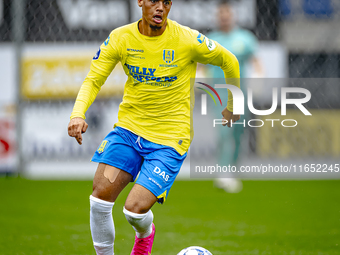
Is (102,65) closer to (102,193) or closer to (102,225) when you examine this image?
(102,193)

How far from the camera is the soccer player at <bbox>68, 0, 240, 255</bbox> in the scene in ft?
9.32

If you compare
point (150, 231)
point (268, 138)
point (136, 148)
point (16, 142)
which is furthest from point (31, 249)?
point (268, 138)

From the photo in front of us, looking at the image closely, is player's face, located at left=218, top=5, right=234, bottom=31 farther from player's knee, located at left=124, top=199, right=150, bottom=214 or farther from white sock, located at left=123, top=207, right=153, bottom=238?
player's knee, located at left=124, top=199, right=150, bottom=214

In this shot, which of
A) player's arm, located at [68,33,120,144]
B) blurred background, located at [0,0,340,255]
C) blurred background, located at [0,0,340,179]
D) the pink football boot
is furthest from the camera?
blurred background, located at [0,0,340,179]

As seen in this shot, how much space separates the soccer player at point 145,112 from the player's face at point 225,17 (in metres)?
2.97

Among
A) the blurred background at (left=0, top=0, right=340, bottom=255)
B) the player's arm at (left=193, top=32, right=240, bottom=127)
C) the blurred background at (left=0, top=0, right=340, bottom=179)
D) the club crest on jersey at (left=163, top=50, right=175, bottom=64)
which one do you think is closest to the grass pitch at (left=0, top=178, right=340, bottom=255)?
the blurred background at (left=0, top=0, right=340, bottom=255)

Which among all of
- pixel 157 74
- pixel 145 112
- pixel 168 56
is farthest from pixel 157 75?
pixel 145 112

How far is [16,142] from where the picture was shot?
706cm

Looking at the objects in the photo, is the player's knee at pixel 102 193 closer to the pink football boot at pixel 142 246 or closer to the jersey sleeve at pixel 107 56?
the pink football boot at pixel 142 246

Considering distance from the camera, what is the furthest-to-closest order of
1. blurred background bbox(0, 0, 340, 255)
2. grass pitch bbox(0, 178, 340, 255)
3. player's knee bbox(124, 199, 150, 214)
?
blurred background bbox(0, 0, 340, 255), grass pitch bbox(0, 178, 340, 255), player's knee bbox(124, 199, 150, 214)

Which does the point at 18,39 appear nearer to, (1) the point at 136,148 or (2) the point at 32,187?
(2) the point at 32,187

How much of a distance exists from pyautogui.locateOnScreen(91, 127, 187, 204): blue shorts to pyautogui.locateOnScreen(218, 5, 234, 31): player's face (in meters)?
3.36

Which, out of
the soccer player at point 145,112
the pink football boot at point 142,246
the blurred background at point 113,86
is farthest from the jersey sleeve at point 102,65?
the blurred background at point 113,86

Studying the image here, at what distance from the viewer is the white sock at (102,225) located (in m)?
2.82
